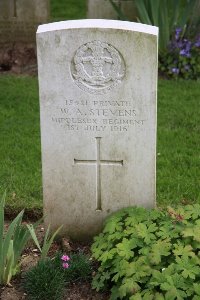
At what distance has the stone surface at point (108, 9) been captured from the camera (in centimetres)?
786

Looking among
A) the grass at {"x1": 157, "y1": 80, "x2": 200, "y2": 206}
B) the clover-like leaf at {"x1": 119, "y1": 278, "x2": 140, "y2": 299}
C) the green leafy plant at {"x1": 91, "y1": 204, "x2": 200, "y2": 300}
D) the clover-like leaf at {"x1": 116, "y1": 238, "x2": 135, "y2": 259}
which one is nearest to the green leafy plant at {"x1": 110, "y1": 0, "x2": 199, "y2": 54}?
the grass at {"x1": 157, "y1": 80, "x2": 200, "y2": 206}

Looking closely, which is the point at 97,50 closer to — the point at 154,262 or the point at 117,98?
the point at 117,98

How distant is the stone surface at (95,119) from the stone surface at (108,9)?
13.8 ft

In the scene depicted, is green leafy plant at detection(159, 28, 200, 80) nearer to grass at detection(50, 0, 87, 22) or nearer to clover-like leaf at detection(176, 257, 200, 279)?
grass at detection(50, 0, 87, 22)

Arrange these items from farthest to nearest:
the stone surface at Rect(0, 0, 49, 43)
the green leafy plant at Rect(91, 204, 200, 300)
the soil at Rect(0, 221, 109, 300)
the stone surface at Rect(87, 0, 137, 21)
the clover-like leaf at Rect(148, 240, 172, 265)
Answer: the stone surface at Rect(0, 0, 49, 43), the stone surface at Rect(87, 0, 137, 21), the soil at Rect(0, 221, 109, 300), the clover-like leaf at Rect(148, 240, 172, 265), the green leafy plant at Rect(91, 204, 200, 300)

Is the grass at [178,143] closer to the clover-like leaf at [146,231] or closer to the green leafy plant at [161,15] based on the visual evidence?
the green leafy plant at [161,15]

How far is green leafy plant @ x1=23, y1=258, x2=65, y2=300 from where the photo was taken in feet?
11.5

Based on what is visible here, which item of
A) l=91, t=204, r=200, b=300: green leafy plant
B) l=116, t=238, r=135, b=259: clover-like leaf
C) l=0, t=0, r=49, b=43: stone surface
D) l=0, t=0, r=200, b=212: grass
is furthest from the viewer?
l=0, t=0, r=49, b=43: stone surface

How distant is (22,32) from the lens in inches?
317

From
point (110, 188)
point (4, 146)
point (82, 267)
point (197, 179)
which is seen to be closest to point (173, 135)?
point (197, 179)

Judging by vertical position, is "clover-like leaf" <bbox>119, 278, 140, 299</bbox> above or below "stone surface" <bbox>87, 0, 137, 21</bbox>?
below

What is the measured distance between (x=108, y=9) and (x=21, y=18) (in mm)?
1081

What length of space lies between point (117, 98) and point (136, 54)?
0.93 ft

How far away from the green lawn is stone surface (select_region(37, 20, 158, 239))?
634mm
